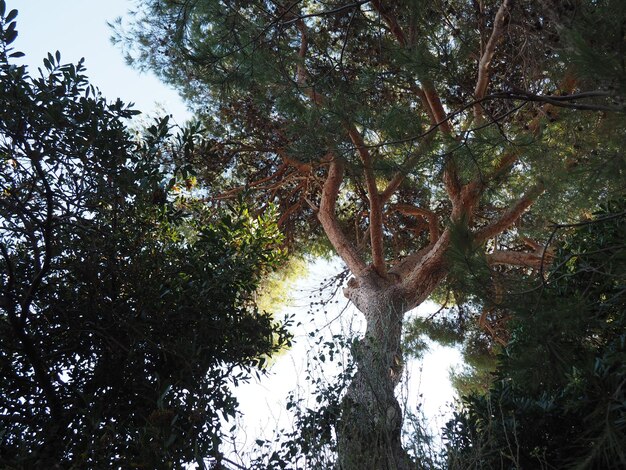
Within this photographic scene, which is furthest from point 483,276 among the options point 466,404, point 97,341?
point 97,341

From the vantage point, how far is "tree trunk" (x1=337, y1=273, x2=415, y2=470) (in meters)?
2.80

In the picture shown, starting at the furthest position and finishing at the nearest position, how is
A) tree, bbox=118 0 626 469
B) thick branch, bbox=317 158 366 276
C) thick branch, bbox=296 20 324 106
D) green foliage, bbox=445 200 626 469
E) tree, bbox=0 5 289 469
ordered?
thick branch, bbox=317 158 366 276 < thick branch, bbox=296 20 324 106 < tree, bbox=118 0 626 469 < green foliage, bbox=445 200 626 469 < tree, bbox=0 5 289 469

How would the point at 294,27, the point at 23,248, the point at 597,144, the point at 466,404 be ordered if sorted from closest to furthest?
the point at 23,248, the point at 466,404, the point at 597,144, the point at 294,27

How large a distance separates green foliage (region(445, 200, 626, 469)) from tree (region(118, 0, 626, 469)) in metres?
0.37

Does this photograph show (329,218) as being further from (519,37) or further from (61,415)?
(61,415)

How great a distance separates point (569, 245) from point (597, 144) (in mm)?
1063

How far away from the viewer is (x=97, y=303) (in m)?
2.82

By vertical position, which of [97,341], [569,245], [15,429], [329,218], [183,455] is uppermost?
[329,218]

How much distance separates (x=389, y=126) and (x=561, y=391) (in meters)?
2.27

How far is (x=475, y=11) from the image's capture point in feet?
18.0

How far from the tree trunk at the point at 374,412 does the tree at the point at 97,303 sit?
57 centimetres

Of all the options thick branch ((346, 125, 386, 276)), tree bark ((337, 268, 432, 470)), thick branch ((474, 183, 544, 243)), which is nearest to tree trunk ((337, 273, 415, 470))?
tree bark ((337, 268, 432, 470))

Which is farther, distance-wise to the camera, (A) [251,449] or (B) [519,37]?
(B) [519,37]

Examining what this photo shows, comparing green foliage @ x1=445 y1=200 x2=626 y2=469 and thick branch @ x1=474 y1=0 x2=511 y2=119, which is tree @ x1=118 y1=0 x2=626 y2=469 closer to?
thick branch @ x1=474 y1=0 x2=511 y2=119
